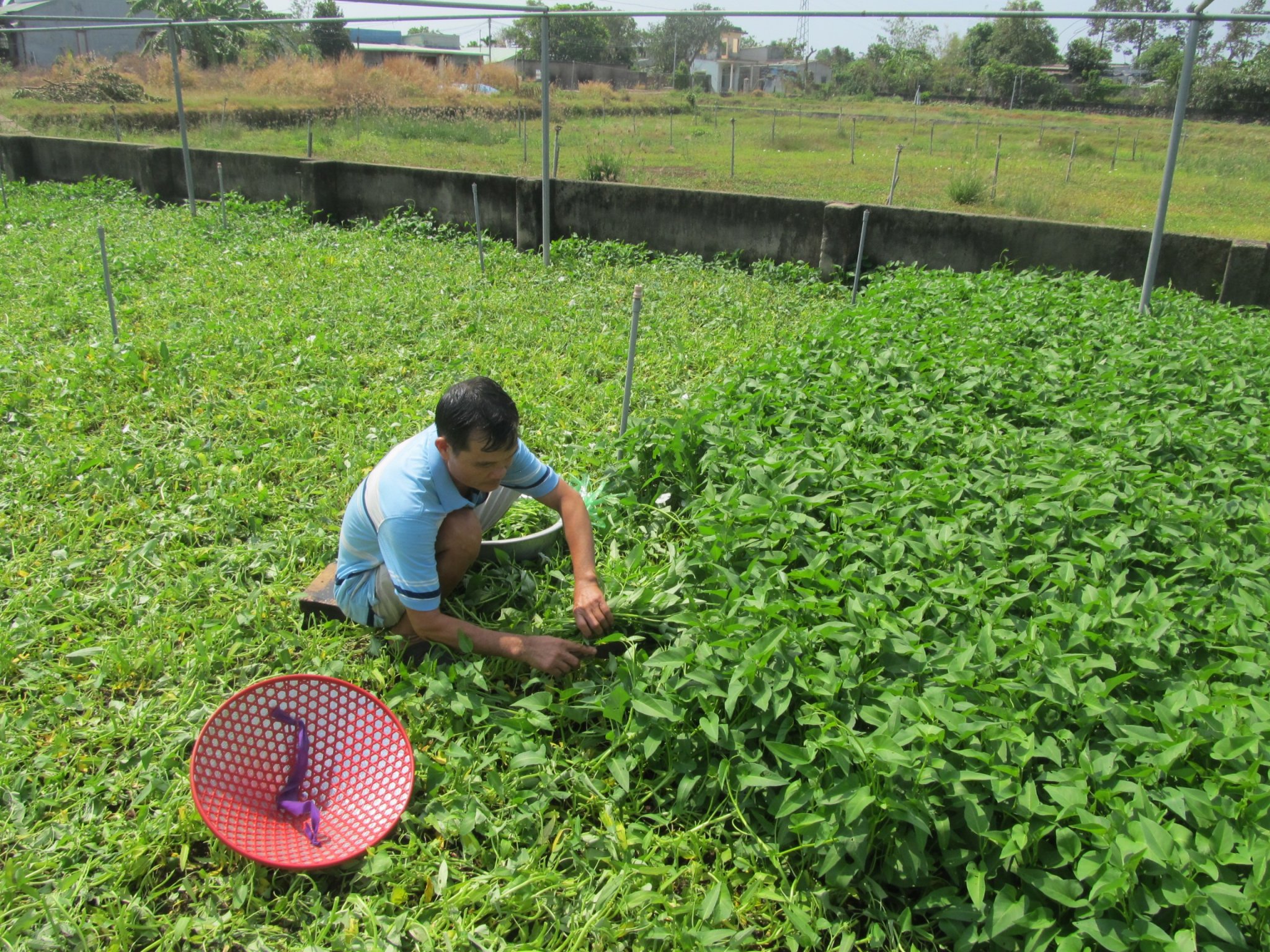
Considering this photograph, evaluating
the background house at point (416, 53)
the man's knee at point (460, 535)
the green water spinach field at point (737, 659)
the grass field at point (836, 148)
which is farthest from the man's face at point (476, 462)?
the background house at point (416, 53)

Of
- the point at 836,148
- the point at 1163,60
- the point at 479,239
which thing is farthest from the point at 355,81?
the point at 1163,60

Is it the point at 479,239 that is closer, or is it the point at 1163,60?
the point at 1163,60

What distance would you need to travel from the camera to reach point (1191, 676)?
2.24 meters

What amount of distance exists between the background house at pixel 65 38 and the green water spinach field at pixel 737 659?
20.4m

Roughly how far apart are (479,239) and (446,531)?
19.7ft

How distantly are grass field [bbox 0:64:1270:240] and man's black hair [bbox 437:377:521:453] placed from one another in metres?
6.64

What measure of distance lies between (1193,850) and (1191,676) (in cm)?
60

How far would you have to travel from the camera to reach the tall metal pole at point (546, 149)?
7.52m

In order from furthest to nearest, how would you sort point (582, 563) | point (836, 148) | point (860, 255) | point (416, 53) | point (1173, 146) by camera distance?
point (416, 53) < point (836, 148) < point (860, 255) < point (1173, 146) < point (582, 563)

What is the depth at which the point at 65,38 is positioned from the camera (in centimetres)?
2680

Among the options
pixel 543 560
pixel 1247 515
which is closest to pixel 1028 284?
pixel 1247 515

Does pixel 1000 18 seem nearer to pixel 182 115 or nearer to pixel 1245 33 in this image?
pixel 1245 33

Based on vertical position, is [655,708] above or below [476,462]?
below

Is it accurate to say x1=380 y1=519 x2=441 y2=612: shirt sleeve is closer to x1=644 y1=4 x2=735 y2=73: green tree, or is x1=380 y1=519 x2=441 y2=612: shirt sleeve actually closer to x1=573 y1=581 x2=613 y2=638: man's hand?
x1=573 y1=581 x2=613 y2=638: man's hand
